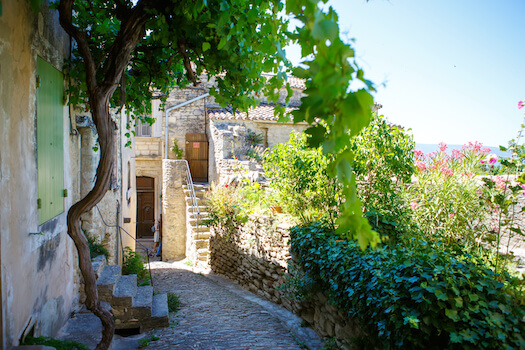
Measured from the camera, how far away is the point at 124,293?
505 centimetres

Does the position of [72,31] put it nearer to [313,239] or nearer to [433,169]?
[313,239]

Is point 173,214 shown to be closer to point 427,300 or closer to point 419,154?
point 419,154

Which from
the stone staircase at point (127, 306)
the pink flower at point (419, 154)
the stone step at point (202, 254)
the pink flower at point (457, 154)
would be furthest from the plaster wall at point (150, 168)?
the pink flower at point (457, 154)

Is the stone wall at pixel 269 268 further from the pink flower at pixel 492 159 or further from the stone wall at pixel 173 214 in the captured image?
the stone wall at pixel 173 214

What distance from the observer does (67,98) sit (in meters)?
4.07

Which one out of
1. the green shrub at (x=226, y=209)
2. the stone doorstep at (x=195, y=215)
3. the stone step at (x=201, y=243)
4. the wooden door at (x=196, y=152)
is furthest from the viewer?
the wooden door at (x=196, y=152)

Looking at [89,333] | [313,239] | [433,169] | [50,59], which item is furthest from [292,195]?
[50,59]

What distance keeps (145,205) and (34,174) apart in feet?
54.7

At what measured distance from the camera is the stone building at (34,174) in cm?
244

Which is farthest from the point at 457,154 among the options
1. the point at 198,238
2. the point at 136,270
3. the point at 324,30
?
the point at 198,238

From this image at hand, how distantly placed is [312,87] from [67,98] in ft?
11.9

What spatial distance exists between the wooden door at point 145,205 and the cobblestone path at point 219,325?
1160 cm

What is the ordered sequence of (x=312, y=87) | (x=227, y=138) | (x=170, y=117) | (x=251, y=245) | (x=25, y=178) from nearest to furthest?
(x=312, y=87) → (x=25, y=178) → (x=251, y=245) → (x=227, y=138) → (x=170, y=117)

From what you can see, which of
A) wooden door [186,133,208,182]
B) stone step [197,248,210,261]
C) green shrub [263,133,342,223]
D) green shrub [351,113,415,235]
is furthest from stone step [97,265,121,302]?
wooden door [186,133,208,182]
